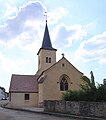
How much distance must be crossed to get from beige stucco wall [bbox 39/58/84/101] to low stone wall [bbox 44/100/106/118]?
682 inches

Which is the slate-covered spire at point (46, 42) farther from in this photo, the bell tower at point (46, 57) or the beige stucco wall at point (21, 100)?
the beige stucco wall at point (21, 100)

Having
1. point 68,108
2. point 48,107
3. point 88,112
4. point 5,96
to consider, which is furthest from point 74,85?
point 5,96

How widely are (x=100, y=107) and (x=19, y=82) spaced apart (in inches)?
1376

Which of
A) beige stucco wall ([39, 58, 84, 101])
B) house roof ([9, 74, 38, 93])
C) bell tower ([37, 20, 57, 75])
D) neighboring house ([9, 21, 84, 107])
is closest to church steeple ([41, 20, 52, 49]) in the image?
bell tower ([37, 20, 57, 75])

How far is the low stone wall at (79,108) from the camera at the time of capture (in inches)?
776

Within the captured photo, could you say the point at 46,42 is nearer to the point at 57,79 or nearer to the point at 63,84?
the point at 63,84

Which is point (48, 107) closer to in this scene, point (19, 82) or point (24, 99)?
point (24, 99)

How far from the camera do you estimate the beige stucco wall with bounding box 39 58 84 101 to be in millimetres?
46438

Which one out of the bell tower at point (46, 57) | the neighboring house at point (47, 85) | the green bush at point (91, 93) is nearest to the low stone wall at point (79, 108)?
the green bush at point (91, 93)

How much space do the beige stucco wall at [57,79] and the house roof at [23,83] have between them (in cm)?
481

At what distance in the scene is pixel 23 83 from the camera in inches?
2083

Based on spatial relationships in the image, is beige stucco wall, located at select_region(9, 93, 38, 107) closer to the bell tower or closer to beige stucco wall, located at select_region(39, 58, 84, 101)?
beige stucco wall, located at select_region(39, 58, 84, 101)

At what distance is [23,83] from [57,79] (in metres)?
8.62

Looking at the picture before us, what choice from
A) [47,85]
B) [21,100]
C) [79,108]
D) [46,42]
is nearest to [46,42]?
[46,42]
